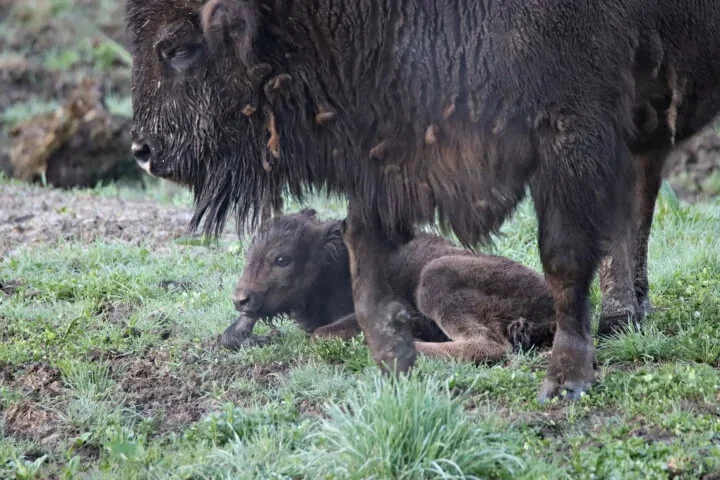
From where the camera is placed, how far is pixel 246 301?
6402mm

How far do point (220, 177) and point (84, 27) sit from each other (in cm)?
1163

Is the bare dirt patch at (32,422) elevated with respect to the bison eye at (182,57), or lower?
lower

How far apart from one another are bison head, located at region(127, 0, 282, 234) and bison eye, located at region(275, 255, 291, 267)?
55.8 inches

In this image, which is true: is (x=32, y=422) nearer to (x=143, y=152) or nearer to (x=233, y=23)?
(x=143, y=152)

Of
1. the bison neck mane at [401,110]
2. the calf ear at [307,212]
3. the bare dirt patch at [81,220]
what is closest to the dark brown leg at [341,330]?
the calf ear at [307,212]

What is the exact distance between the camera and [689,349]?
5.58 meters

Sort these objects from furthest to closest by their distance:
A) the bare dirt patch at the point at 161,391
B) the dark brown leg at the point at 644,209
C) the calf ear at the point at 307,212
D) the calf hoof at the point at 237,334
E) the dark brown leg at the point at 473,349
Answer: the calf ear at the point at 307,212
the dark brown leg at the point at 644,209
the calf hoof at the point at 237,334
the dark brown leg at the point at 473,349
the bare dirt patch at the point at 161,391

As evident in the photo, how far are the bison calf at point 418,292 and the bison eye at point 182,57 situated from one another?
119 cm

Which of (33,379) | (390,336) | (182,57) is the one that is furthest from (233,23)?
(33,379)

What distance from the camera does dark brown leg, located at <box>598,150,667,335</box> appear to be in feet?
20.3

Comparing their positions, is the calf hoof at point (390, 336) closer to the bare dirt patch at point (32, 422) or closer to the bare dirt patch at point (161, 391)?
the bare dirt patch at point (161, 391)

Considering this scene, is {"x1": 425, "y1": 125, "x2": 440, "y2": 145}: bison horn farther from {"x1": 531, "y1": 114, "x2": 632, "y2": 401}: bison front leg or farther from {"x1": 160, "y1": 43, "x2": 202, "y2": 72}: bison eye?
{"x1": 160, "y1": 43, "x2": 202, "y2": 72}: bison eye

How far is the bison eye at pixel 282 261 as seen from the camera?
22.0 ft

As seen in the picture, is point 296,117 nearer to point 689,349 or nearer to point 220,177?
point 220,177
